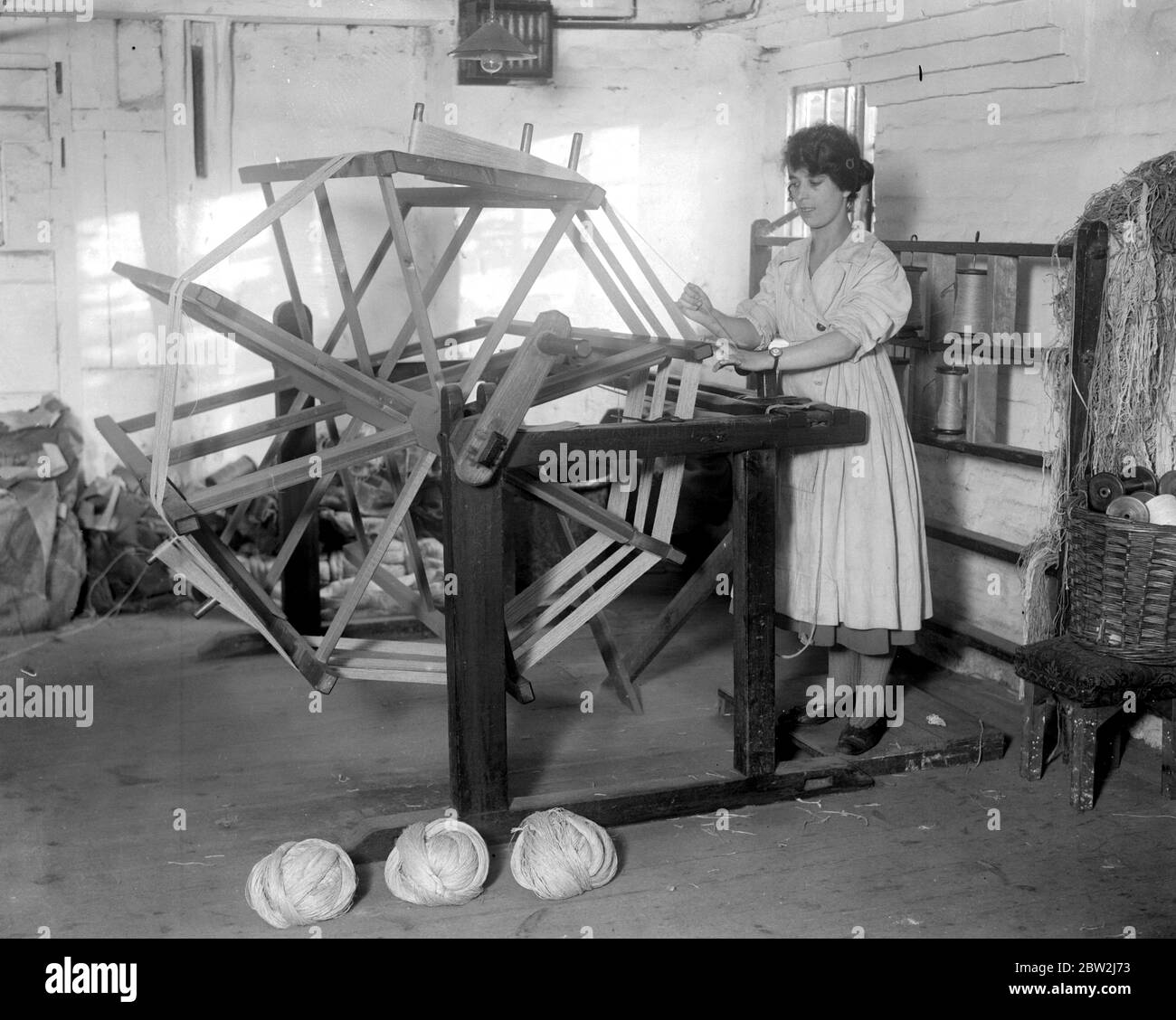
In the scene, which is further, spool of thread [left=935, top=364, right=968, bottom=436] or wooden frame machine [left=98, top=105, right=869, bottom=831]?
spool of thread [left=935, top=364, right=968, bottom=436]

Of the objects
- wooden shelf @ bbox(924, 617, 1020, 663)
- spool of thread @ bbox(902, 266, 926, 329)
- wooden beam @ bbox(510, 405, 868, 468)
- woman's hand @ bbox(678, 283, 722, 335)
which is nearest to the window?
spool of thread @ bbox(902, 266, 926, 329)

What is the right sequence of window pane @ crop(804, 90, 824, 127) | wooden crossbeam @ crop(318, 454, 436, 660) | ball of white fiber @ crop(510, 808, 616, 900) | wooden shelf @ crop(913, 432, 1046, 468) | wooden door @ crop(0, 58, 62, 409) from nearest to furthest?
ball of white fiber @ crop(510, 808, 616, 900) < wooden crossbeam @ crop(318, 454, 436, 660) < wooden shelf @ crop(913, 432, 1046, 468) < wooden door @ crop(0, 58, 62, 409) < window pane @ crop(804, 90, 824, 127)

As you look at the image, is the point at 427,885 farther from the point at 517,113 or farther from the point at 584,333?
the point at 517,113

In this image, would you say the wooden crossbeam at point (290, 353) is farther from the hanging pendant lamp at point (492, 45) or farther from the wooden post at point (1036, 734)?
the hanging pendant lamp at point (492, 45)

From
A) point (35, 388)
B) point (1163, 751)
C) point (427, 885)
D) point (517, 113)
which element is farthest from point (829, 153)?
point (35, 388)

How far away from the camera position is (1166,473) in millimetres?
3988

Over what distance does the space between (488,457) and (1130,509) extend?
6.00 feet

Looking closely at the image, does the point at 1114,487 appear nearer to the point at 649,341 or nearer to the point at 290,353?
the point at 649,341

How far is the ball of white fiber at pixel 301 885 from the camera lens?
3174mm

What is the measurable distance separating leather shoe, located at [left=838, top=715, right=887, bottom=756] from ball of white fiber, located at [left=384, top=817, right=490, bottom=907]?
1345 millimetres

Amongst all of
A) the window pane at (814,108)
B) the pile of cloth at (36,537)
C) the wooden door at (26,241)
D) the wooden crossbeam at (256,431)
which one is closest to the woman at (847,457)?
the wooden crossbeam at (256,431)

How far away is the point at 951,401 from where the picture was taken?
5.19m

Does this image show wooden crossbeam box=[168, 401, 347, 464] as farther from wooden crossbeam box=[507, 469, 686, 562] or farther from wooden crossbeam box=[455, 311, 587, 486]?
wooden crossbeam box=[455, 311, 587, 486]

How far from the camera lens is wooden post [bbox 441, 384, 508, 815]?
11.3 feet
